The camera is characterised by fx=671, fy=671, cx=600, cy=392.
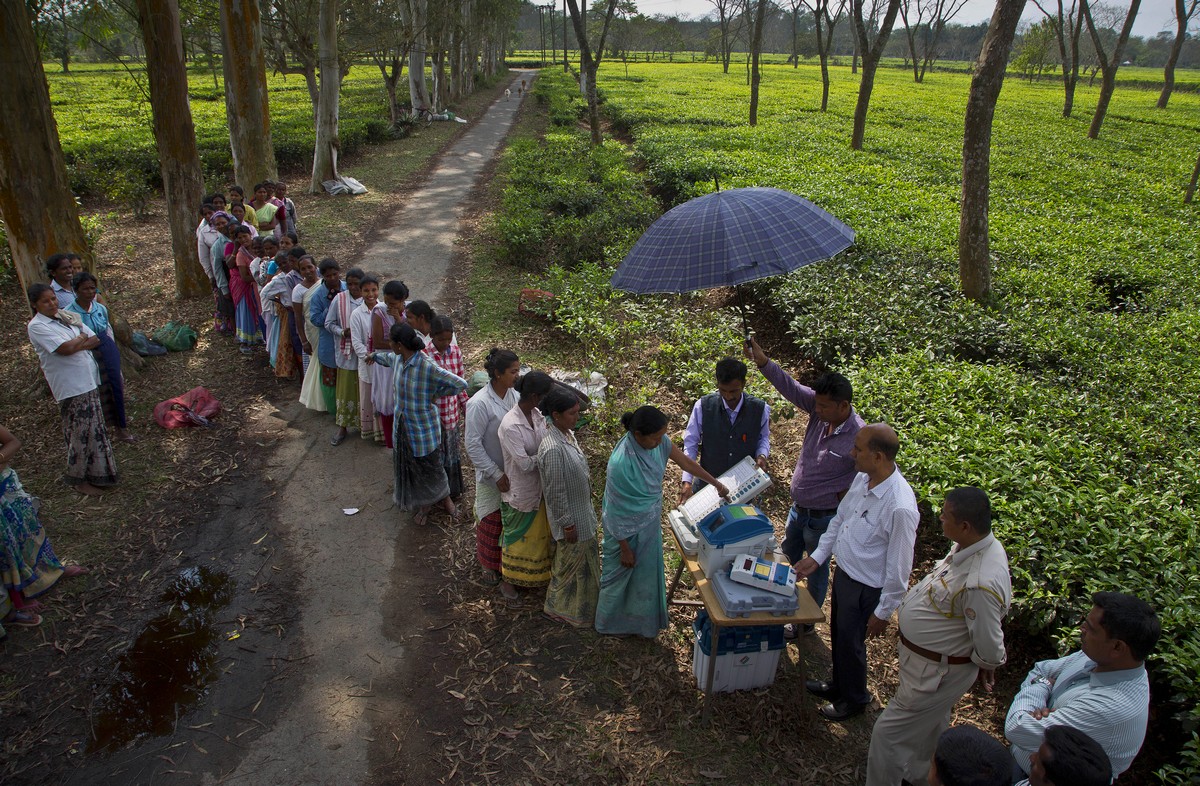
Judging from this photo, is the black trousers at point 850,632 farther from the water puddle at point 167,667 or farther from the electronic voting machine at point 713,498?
the water puddle at point 167,667

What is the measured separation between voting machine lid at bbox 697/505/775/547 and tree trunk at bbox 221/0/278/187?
11252 millimetres

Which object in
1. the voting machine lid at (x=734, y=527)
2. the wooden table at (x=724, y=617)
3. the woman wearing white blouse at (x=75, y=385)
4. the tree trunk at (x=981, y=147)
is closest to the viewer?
the wooden table at (x=724, y=617)

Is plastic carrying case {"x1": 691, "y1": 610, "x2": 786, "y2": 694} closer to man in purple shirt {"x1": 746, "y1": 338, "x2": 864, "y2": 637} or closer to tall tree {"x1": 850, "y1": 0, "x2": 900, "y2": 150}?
man in purple shirt {"x1": 746, "y1": 338, "x2": 864, "y2": 637}

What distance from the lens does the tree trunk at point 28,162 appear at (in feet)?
20.8

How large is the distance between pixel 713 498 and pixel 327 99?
47.6 ft

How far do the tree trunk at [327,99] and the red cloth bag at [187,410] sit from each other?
10082 millimetres

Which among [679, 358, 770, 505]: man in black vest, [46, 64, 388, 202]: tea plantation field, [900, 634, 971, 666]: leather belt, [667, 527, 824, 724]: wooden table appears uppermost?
[46, 64, 388, 202]: tea plantation field

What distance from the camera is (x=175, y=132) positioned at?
910 cm

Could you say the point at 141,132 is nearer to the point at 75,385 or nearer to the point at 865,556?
the point at 75,385

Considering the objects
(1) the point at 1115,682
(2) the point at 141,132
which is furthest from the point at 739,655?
(2) the point at 141,132

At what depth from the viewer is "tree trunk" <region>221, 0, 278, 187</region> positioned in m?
11.0

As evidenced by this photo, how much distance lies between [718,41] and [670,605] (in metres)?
83.1

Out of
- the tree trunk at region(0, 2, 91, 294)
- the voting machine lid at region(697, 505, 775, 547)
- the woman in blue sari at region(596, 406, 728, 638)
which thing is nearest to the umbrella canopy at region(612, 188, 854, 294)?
the woman in blue sari at region(596, 406, 728, 638)

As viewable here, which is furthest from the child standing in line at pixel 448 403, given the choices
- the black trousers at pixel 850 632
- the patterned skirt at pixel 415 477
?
the black trousers at pixel 850 632
